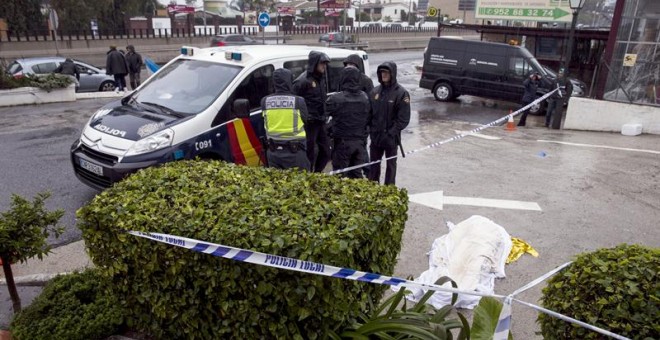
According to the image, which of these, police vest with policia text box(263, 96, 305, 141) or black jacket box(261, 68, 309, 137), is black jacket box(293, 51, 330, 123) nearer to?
black jacket box(261, 68, 309, 137)

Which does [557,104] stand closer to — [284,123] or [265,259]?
[284,123]

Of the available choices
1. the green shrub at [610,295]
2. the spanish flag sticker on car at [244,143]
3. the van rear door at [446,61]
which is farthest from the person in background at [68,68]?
the green shrub at [610,295]

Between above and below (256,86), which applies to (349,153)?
below

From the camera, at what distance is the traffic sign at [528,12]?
21.7 metres

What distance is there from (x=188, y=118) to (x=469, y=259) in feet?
12.2

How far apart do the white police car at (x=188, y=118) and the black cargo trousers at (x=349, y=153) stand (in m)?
1.04

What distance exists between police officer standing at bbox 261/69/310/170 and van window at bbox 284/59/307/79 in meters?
1.54

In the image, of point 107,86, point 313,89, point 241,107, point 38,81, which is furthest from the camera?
point 107,86

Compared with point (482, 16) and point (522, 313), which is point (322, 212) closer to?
point (522, 313)

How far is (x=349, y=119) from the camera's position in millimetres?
6668

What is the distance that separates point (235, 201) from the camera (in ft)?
10.7

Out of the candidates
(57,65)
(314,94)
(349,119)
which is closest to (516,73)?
(314,94)

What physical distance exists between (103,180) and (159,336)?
3257 mm

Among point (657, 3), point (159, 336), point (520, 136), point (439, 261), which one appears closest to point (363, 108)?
point (439, 261)
